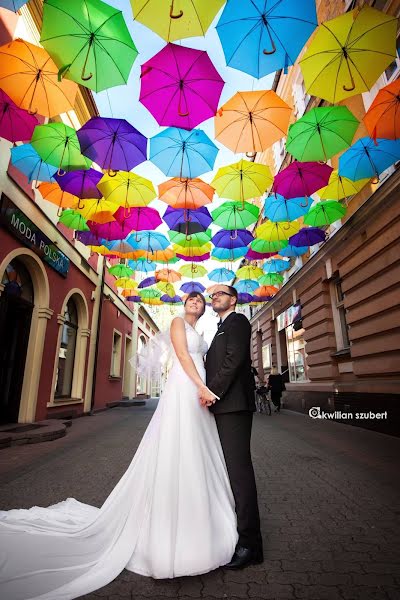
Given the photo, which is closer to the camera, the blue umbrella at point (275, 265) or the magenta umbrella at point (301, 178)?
the magenta umbrella at point (301, 178)

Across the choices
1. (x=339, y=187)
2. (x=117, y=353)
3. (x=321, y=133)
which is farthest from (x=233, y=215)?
(x=117, y=353)

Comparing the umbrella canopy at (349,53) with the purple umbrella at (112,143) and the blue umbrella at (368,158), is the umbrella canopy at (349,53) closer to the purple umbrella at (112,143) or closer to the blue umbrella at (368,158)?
the blue umbrella at (368,158)

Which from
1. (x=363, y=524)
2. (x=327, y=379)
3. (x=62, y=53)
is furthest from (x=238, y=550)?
(x=327, y=379)

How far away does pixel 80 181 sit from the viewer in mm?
7098

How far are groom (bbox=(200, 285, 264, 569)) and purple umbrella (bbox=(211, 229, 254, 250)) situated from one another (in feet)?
24.6

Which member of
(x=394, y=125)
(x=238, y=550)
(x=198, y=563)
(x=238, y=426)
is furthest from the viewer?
(x=394, y=125)

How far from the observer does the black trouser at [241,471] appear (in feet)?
7.34

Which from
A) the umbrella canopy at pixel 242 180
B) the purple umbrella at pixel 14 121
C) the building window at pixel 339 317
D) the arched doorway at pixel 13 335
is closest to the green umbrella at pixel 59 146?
the purple umbrella at pixel 14 121

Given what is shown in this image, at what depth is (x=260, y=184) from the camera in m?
7.32

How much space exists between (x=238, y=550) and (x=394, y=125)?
266 inches

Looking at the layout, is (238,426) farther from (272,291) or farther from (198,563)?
(272,291)

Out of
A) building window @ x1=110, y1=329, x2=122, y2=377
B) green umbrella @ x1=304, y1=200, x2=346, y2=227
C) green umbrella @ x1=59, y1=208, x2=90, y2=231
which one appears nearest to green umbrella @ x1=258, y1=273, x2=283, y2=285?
green umbrella @ x1=304, y1=200, x2=346, y2=227

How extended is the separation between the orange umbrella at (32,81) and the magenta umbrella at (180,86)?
1388 millimetres

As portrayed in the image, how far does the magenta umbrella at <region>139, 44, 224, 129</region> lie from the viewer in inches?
186
